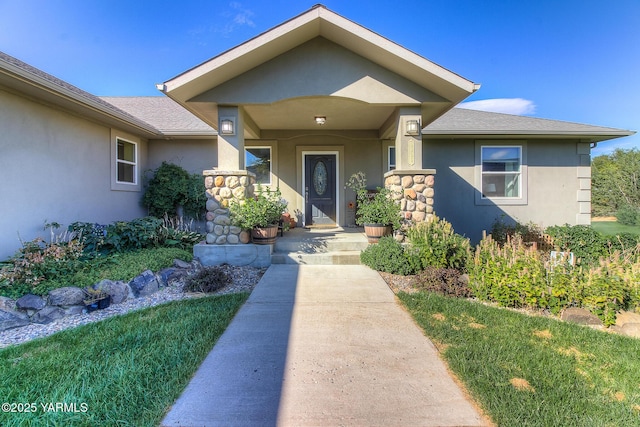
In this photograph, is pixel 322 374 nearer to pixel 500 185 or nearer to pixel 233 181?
pixel 233 181

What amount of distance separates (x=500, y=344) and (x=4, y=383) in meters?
3.98

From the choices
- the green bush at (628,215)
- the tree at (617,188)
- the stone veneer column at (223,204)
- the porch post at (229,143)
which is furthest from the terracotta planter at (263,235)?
the tree at (617,188)

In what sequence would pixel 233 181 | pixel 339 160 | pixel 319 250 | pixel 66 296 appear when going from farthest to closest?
1. pixel 339 160
2. pixel 319 250
3. pixel 233 181
4. pixel 66 296

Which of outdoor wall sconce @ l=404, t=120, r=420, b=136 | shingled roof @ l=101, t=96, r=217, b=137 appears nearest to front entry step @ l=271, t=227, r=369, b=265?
→ outdoor wall sconce @ l=404, t=120, r=420, b=136

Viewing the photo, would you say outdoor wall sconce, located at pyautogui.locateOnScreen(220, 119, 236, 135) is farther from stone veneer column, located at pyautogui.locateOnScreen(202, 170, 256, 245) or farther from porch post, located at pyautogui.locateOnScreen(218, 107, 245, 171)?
stone veneer column, located at pyautogui.locateOnScreen(202, 170, 256, 245)

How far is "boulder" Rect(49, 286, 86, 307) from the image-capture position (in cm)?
376

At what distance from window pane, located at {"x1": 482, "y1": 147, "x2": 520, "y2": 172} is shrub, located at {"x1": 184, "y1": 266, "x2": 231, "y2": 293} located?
7.57 meters

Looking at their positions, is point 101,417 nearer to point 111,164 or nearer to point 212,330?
point 212,330

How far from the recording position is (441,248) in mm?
4660

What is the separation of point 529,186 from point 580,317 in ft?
19.9

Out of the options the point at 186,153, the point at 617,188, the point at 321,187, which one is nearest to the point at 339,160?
the point at 321,187

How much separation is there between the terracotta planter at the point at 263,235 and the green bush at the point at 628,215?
18280mm

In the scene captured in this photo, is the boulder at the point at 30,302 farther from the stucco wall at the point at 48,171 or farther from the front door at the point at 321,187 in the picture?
the front door at the point at 321,187

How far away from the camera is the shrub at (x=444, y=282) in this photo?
4105 millimetres
